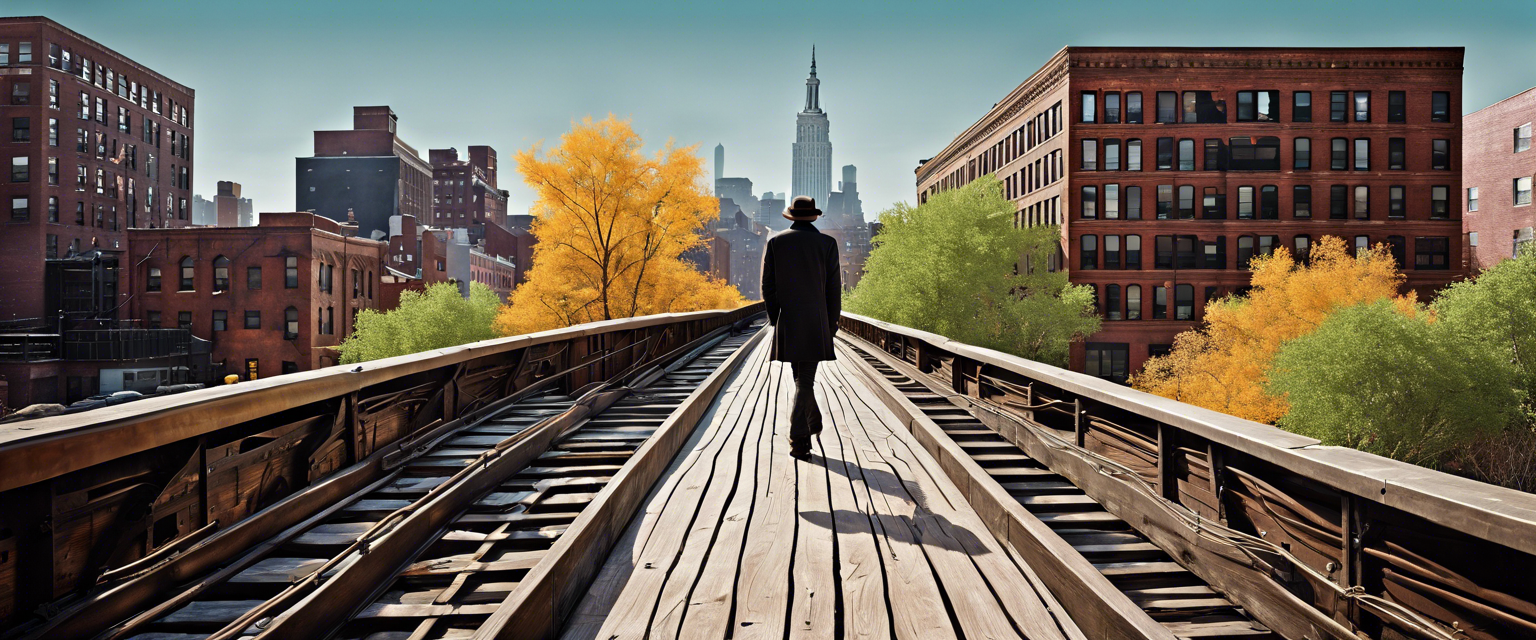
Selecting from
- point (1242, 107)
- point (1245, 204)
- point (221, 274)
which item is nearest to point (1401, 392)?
point (1245, 204)

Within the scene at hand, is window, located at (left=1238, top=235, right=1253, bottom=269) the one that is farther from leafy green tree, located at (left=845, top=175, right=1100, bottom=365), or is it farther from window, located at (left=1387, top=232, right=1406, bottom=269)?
leafy green tree, located at (left=845, top=175, right=1100, bottom=365)

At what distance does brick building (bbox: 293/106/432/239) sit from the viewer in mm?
81312

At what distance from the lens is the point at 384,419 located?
5375mm

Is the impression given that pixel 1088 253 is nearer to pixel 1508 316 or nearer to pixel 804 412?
pixel 1508 316

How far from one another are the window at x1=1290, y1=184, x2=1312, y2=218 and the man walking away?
5457cm

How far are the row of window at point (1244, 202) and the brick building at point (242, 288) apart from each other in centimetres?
4703

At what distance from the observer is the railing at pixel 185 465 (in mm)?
2689

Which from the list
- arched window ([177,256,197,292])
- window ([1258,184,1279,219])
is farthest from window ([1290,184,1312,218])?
arched window ([177,256,197,292])

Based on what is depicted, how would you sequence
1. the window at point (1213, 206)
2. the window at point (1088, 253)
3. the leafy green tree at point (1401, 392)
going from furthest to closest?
the window at point (1213, 206) < the window at point (1088, 253) < the leafy green tree at point (1401, 392)

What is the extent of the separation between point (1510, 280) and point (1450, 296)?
414cm

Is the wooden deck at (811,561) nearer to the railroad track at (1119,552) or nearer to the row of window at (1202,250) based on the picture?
the railroad track at (1119,552)

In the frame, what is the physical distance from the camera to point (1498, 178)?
172ft

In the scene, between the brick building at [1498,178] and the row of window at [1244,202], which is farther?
the brick building at [1498,178]

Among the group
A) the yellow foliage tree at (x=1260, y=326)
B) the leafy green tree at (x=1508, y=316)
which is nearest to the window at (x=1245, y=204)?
the yellow foliage tree at (x=1260, y=326)
